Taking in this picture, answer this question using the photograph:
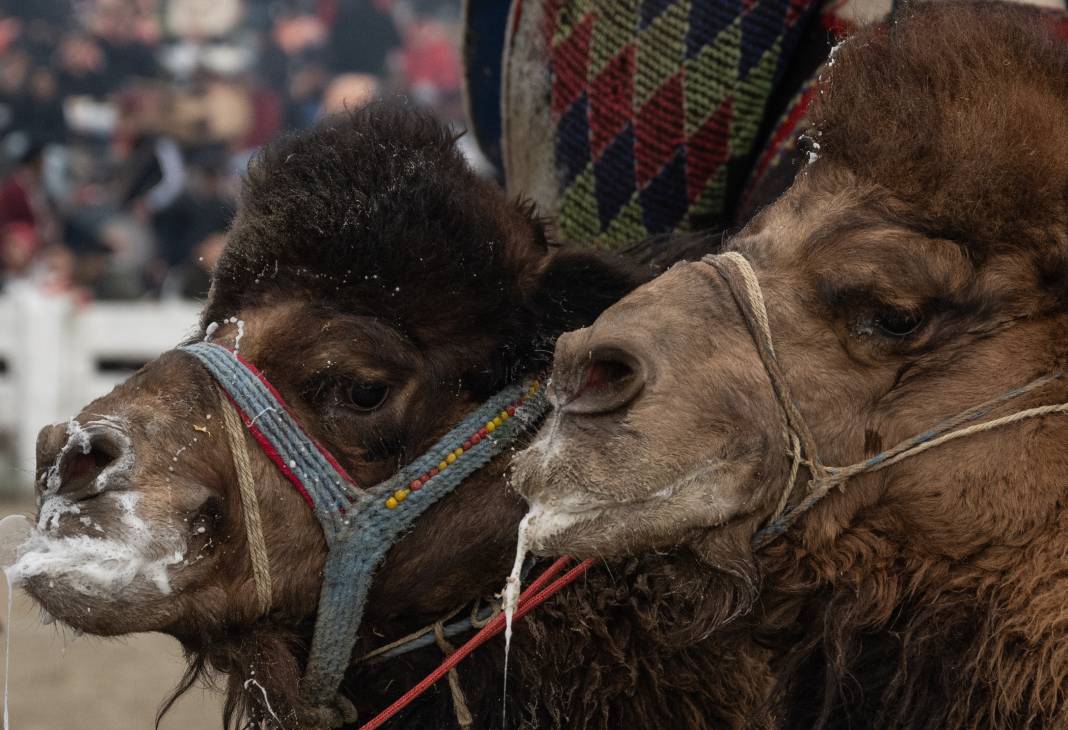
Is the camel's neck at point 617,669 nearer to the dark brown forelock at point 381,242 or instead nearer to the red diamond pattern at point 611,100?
the dark brown forelock at point 381,242

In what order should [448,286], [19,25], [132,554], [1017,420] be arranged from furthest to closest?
[19,25]
[448,286]
[132,554]
[1017,420]

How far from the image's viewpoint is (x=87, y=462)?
2.61 m

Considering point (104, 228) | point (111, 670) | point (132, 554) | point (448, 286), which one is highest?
point (448, 286)

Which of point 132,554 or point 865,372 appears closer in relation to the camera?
point 865,372

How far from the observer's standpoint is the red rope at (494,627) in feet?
9.04

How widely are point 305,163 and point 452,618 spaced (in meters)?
1.07

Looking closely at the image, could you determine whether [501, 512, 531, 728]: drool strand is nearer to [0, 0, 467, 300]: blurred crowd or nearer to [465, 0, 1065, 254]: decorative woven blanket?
[465, 0, 1065, 254]: decorative woven blanket

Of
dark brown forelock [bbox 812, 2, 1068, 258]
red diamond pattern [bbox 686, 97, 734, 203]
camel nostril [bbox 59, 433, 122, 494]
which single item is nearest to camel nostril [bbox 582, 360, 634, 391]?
dark brown forelock [bbox 812, 2, 1068, 258]

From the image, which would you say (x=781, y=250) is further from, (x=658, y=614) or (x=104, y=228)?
(x=104, y=228)

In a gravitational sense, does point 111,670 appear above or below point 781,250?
below

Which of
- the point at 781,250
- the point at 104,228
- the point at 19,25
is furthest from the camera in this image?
the point at 19,25

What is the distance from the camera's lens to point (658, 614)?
2.74 metres

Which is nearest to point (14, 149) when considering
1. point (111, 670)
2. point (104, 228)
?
point (104, 228)

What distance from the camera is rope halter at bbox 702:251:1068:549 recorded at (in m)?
2.20
